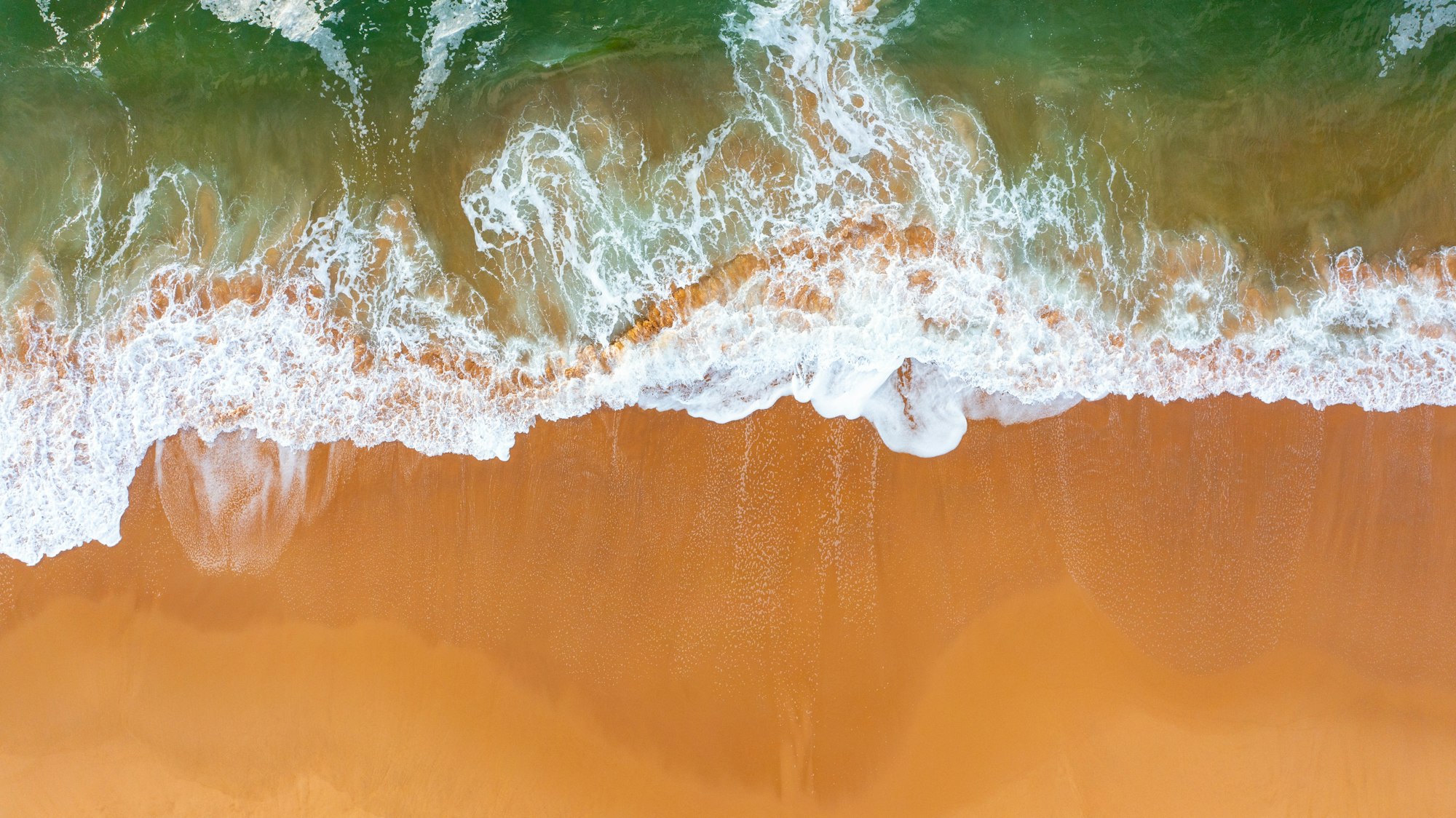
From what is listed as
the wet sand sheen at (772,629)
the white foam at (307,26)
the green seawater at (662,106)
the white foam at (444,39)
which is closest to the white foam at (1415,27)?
the green seawater at (662,106)

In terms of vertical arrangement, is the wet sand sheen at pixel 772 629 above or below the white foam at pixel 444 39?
below

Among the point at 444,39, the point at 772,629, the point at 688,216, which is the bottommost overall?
the point at 772,629

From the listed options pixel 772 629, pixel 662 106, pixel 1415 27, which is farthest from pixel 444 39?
pixel 1415 27

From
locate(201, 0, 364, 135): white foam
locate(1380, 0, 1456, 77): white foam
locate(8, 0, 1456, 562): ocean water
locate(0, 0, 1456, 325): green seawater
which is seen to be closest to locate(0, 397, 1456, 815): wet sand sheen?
locate(8, 0, 1456, 562): ocean water

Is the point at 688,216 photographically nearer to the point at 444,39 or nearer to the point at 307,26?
the point at 444,39

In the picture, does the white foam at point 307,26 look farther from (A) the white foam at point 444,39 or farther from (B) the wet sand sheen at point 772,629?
(B) the wet sand sheen at point 772,629

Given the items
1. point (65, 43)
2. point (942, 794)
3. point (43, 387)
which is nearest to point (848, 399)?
point (942, 794)
